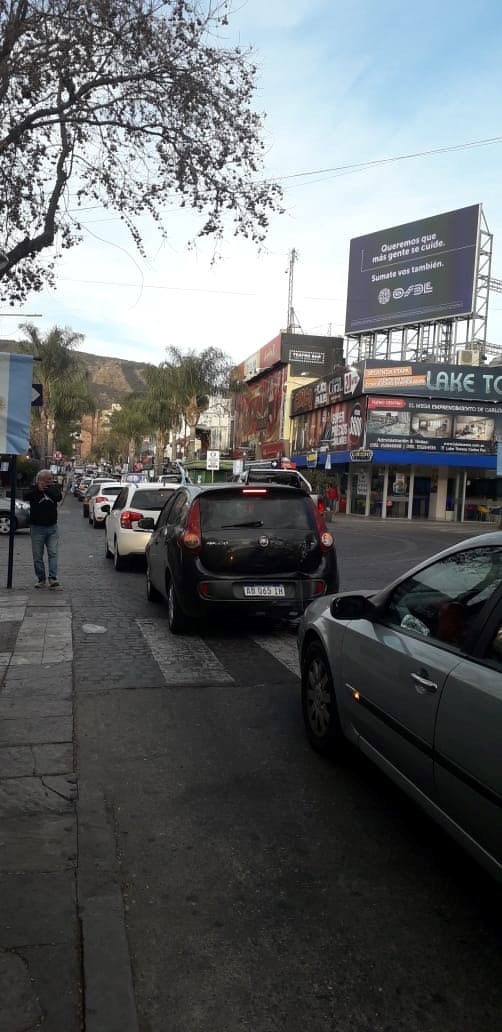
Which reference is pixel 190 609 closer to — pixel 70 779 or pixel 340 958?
pixel 70 779

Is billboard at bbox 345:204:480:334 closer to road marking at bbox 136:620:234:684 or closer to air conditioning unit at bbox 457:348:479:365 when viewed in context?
air conditioning unit at bbox 457:348:479:365

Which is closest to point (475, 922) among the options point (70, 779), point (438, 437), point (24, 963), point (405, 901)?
point (405, 901)

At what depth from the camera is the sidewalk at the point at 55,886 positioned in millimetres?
2412

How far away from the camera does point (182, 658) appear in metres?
7.07

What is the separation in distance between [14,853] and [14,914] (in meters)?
0.51

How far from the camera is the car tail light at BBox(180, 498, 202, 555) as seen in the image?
7504mm

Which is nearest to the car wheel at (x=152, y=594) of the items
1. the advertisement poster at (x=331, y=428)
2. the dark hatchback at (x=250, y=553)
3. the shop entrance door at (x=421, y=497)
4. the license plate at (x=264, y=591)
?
the dark hatchback at (x=250, y=553)

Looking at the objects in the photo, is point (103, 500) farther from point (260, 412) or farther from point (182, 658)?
point (260, 412)

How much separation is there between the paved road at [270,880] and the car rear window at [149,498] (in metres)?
8.29

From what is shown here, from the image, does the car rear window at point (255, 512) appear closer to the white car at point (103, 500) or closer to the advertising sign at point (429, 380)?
the white car at point (103, 500)

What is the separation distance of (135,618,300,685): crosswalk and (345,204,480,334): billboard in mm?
39051

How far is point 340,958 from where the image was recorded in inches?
106

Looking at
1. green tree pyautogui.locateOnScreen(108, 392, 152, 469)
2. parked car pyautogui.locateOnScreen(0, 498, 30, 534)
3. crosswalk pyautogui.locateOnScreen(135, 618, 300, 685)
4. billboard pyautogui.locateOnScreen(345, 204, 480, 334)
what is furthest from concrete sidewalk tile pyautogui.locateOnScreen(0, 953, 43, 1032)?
green tree pyautogui.locateOnScreen(108, 392, 152, 469)

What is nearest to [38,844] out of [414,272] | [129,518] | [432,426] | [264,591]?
[264,591]
